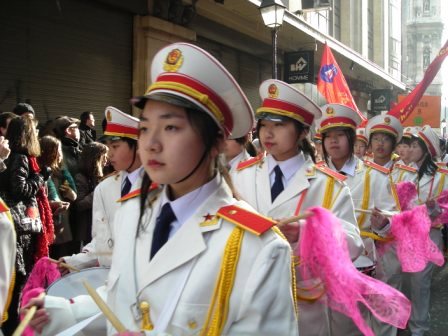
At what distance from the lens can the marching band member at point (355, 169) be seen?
15.8 feet

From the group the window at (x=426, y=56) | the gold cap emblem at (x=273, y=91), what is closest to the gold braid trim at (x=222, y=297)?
the gold cap emblem at (x=273, y=91)

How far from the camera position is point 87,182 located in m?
6.43

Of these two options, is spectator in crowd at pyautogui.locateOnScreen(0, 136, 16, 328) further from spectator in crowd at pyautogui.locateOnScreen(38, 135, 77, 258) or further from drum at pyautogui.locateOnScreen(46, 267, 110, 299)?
spectator in crowd at pyautogui.locateOnScreen(38, 135, 77, 258)

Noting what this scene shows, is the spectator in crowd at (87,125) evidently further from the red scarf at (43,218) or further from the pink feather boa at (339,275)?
the pink feather boa at (339,275)

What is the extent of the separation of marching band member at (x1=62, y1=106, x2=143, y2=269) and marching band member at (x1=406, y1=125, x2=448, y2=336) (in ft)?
11.7

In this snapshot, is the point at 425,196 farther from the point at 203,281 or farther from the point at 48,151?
the point at 203,281

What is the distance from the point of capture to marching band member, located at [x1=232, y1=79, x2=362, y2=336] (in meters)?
3.49

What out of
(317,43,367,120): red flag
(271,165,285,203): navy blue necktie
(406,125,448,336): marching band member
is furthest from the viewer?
(317,43,367,120): red flag

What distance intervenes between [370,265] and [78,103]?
7.04 m

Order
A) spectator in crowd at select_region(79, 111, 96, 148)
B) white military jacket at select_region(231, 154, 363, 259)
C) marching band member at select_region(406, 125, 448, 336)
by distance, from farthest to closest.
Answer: spectator in crowd at select_region(79, 111, 96, 148)
marching band member at select_region(406, 125, 448, 336)
white military jacket at select_region(231, 154, 363, 259)

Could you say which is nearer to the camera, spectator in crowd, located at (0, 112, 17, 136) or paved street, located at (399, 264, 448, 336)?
spectator in crowd, located at (0, 112, 17, 136)

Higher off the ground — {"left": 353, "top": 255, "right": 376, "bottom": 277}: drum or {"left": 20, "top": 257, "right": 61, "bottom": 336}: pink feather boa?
{"left": 20, "top": 257, "right": 61, "bottom": 336}: pink feather boa

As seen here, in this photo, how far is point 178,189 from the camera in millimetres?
2129

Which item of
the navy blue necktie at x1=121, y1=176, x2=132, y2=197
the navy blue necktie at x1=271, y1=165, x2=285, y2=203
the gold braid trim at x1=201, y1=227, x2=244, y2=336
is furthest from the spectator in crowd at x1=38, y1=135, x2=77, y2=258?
the gold braid trim at x1=201, y1=227, x2=244, y2=336
